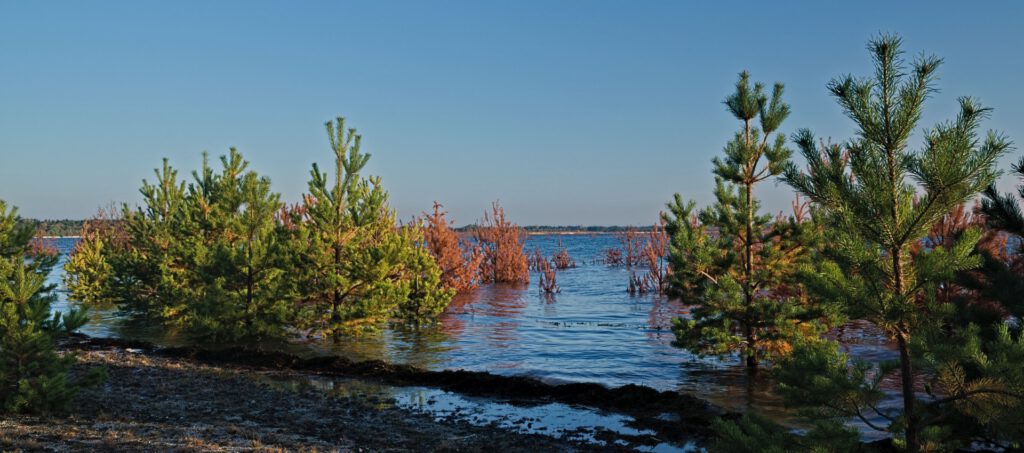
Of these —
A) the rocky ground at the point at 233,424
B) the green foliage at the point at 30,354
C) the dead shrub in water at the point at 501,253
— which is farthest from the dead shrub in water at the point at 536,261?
the green foliage at the point at 30,354

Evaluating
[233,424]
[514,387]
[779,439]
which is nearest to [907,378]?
[779,439]

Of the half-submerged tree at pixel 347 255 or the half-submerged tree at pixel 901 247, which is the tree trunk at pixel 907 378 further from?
the half-submerged tree at pixel 347 255

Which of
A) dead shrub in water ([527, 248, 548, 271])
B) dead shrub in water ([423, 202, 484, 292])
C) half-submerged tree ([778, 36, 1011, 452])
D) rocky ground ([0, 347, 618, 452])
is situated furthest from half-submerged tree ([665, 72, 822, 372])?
dead shrub in water ([527, 248, 548, 271])

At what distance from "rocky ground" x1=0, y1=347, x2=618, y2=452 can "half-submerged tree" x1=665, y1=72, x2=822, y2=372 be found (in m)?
4.49

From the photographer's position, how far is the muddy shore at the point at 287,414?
748 cm

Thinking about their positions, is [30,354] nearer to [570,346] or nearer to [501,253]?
[570,346]

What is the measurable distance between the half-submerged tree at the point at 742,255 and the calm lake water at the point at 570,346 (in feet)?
3.18

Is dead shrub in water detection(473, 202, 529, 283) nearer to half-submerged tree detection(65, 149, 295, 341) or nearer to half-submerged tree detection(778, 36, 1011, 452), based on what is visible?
half-submerged tree detection(65, 149, 295, 341)

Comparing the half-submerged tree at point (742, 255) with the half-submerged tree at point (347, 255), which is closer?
the half-submerged tree at point (742, 255)

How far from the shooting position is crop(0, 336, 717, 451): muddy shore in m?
7.48

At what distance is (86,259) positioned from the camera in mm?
25562

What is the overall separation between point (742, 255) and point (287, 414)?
8.00 m

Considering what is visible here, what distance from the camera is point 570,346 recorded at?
17312 millimetres

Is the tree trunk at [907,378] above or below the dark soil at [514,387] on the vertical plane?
above
